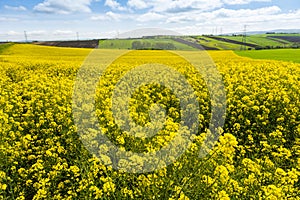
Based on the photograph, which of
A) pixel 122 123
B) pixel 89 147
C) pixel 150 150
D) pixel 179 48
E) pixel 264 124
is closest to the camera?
pixel 150 150

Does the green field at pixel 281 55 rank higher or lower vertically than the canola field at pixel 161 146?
lower

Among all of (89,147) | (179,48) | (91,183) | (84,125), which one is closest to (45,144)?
(84,125)

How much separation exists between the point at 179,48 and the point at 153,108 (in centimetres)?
5307

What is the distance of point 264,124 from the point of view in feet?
22.5

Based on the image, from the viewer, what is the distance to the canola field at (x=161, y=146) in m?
3.82

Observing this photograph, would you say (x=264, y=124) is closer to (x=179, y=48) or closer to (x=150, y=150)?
(x=150, y=150)

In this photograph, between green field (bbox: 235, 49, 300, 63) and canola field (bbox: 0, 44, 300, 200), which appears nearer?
canola field (bbox: 0, 44, 300, 200)

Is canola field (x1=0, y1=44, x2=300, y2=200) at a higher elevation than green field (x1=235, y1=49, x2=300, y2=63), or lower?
higher

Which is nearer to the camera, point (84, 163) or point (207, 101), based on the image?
point (84, 163)

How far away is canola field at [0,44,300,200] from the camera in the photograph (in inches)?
151

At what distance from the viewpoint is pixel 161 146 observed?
171 inches

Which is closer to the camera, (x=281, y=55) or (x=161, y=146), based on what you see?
(x=161, y=146)

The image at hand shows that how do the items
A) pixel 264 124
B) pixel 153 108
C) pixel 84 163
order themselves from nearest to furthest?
pixel 84 163
pixel 264 124
pixel 153 108

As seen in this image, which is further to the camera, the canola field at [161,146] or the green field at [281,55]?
the green field at [281,55]
